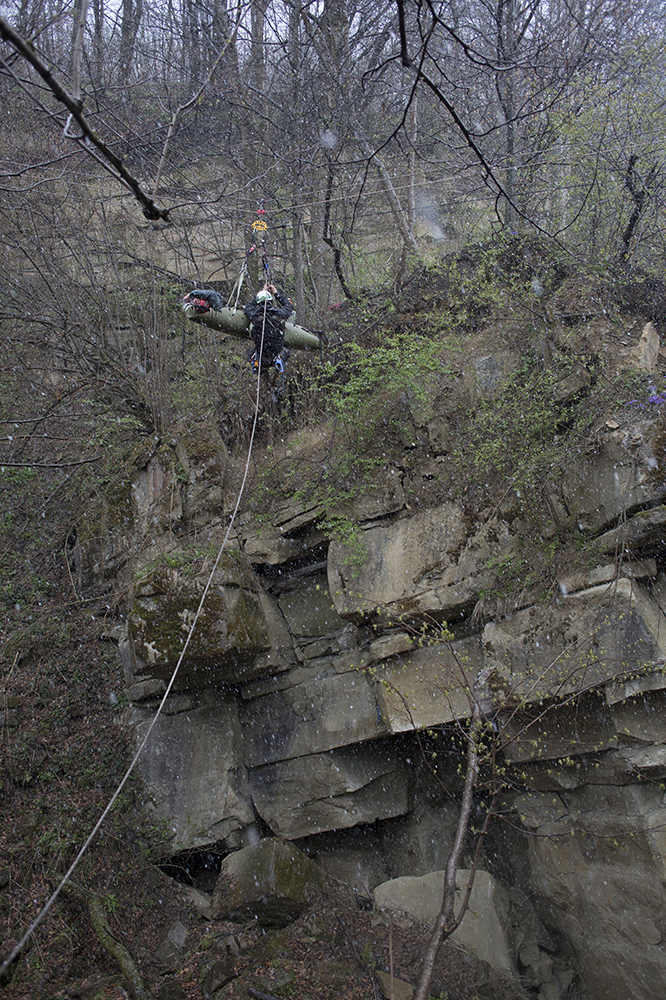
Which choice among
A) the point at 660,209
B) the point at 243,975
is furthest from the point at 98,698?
the point at 660,209

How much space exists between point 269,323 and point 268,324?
17 millimetres

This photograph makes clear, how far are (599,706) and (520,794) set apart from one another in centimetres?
126

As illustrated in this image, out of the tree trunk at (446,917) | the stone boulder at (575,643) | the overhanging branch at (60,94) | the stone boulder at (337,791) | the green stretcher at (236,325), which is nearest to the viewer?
Answer: the overhanging branch at (60,94)

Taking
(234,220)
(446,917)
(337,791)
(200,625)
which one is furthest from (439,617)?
(234,220)

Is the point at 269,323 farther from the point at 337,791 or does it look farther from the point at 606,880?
the point at 606,880

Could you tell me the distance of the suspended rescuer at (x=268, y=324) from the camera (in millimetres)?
6961

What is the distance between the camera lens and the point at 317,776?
622cm

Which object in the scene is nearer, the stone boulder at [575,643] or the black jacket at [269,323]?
the stone boulder at [575,643]

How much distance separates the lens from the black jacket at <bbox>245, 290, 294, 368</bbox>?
696 centimetres

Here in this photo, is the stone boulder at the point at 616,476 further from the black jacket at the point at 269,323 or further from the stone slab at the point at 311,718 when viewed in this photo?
the black jacket at the point at 269,323

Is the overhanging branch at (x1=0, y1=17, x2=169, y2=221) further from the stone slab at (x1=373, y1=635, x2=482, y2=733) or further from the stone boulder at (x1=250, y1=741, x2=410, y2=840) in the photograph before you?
the stone boulder at (x1=250, y1=741, x2=410, y2=840)

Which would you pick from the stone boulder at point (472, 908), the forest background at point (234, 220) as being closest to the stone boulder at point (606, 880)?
the stone boulder at point (472, 908)

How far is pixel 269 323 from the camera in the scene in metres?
6.98

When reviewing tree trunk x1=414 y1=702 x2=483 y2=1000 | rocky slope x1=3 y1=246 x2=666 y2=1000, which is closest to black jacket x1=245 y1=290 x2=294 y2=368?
rocky slope x1=3 y1=246 x2=666 y2=1000
